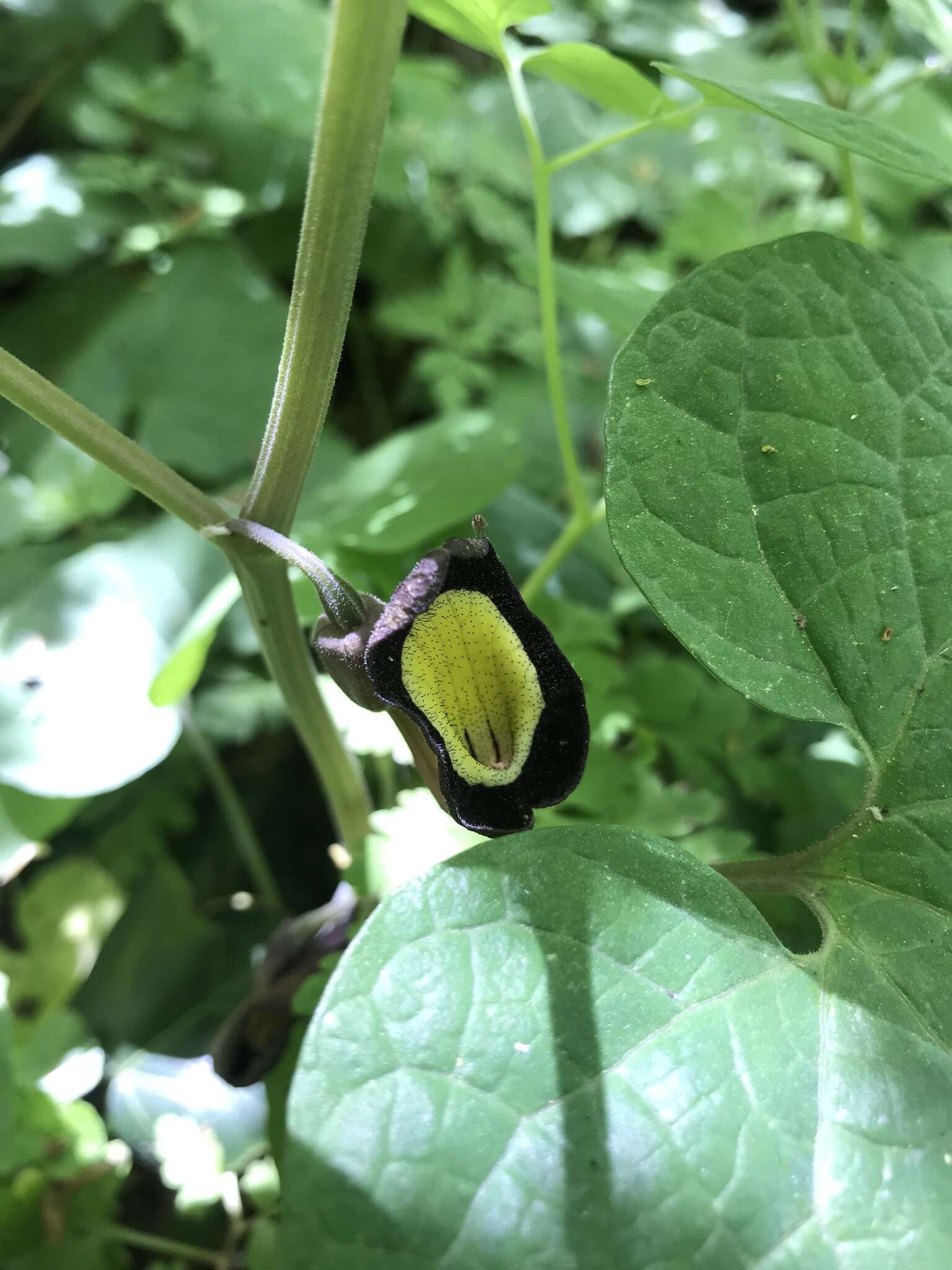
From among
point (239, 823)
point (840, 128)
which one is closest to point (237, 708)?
point (239, 823)

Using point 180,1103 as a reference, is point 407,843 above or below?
above

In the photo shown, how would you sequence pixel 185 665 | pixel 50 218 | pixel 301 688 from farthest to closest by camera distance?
1. pixel 50 218
2. pixel 185 665
3. pixel 301 688

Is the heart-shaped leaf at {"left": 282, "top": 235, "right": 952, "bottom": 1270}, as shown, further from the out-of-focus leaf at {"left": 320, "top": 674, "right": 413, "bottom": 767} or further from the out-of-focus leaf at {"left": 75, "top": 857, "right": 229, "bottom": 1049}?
the out-of-focus leaf at {"left": 75, "top": 857, "right": 229, "bottom": 1049}

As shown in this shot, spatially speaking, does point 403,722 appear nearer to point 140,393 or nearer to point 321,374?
point 321,374

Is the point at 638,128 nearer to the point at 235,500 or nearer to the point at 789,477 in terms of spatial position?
the point at 789,477

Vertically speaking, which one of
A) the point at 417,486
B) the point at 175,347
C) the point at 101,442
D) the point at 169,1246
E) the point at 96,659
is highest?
the point at 101,442

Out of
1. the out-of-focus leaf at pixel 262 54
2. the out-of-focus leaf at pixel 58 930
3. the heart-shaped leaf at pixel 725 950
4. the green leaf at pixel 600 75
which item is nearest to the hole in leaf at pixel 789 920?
the heart-shaped leaf at pixel 725 950

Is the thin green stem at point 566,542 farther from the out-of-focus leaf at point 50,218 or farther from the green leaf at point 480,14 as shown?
the out-of-focus leaf at point 50,218
